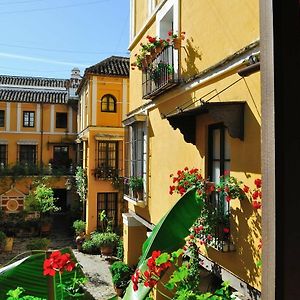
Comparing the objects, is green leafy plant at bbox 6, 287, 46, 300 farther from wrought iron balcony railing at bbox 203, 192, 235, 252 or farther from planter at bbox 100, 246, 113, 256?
planter at bbox 100, 246, 113, 256

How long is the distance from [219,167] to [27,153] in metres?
26.6

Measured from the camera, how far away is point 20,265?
438 centimetres

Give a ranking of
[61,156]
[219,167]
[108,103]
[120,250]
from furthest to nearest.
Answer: [61,156] < [108,103] < [120,250] < [219,167]

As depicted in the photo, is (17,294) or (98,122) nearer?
(17,294)

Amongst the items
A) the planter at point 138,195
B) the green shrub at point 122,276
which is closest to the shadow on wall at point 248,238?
the planter at point 138,195

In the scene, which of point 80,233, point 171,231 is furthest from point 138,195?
point 80,233

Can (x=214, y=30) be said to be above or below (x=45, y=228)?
above

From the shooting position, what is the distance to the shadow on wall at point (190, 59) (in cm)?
783

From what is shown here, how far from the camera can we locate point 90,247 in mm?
19484

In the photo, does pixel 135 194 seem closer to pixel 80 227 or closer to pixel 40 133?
pixel 80 227

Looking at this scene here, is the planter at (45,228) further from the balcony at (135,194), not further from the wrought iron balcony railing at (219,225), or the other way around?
the wrought iron balcony railing at (219,225)
